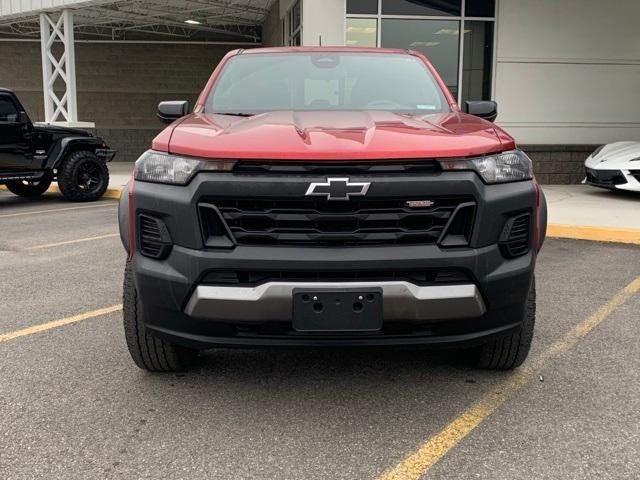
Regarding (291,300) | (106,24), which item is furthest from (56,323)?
(106,24)

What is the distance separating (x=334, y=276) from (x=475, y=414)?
95cm

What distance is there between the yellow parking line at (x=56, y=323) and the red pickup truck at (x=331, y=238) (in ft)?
5.13

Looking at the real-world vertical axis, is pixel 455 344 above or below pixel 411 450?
above

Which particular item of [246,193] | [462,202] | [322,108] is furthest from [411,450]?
[322,108]

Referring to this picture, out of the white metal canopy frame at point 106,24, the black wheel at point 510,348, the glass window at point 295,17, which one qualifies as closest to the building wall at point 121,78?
the white metal canopy frame at point 106,24

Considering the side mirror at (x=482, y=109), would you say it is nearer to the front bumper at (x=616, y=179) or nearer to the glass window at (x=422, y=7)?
the front bumper at (x=616, y=179)

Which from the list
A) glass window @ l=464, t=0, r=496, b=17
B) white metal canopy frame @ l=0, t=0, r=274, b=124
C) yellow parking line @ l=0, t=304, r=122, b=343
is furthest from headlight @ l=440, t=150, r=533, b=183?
white metal canopy frame @ l=0, t=0, r=274, b=124

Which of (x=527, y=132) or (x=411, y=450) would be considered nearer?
(x=411, y=450)

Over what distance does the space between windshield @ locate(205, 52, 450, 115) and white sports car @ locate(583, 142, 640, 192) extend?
620 cm

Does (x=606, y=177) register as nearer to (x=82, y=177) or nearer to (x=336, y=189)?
(x=336, y=189)

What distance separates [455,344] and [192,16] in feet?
63.6

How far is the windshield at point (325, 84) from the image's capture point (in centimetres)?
365

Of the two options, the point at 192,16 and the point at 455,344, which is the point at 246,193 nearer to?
the point at 455,344

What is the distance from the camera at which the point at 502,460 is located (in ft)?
7.80
